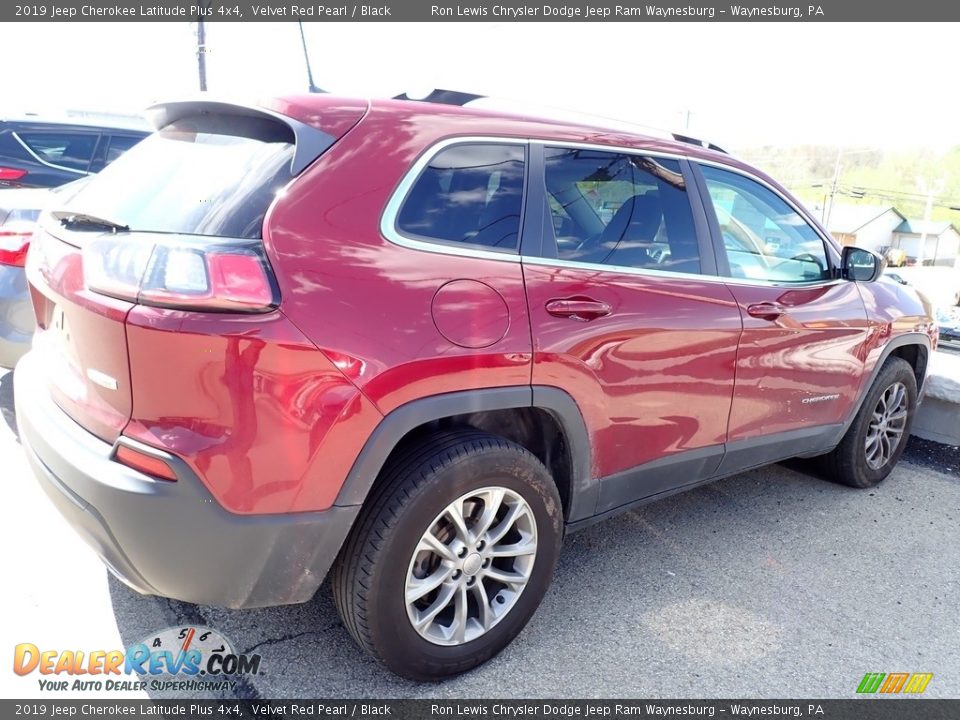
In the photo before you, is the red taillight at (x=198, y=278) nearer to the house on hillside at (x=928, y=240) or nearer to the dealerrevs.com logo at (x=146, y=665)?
the dealerrevs.com logo at (x=146, y=665)

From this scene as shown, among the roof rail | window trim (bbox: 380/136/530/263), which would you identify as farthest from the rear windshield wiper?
the roof rail

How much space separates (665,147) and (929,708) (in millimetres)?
2325

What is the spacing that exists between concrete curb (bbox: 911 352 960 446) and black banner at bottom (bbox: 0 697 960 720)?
114 inches

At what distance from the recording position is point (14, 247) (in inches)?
147

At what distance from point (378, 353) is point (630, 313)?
1066 millimetres

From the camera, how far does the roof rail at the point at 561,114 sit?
8.13ft

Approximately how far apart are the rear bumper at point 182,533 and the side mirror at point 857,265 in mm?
2967

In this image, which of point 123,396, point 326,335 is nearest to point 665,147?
point 326,335

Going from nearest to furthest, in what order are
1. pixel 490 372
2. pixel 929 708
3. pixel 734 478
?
1. pixel 490 372
2. pixel 929 708
3. pixel 734 478

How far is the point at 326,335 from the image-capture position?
75.6 inches

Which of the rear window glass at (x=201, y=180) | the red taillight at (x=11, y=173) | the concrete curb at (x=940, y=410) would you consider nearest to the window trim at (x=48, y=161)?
the red taillight at (x=11, y=173)

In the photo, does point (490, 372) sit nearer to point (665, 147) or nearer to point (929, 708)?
point (665, 147)

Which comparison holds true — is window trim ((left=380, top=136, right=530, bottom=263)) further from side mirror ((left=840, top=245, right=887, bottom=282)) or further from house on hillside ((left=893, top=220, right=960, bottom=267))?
house on hillside ((left=893, top=220, right=960, bottom=267))

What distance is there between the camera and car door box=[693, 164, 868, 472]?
3141 millimetres
